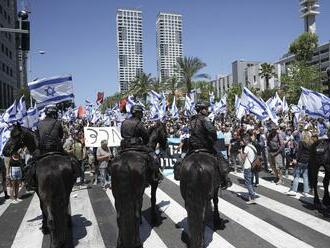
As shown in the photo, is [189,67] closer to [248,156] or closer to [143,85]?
[143,85]

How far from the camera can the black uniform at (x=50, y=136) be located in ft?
24.7

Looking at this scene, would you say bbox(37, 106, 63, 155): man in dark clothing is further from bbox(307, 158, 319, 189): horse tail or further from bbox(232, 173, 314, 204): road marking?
bbox(232, 173, 314, 204): road marking

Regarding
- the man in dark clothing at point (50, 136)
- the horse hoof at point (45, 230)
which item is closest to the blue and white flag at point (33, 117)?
the horse hoof at point (45, 230)

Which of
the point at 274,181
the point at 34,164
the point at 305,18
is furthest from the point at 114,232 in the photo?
the point at 305,18

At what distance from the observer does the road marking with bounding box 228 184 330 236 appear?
27.7 feet

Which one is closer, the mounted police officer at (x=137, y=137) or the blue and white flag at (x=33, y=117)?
the mounted police officer at (x=137, y=137)

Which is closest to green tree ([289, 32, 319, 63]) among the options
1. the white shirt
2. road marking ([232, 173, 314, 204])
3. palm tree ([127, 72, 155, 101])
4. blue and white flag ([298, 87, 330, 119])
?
palm tree ([127, 72, 155, 101])

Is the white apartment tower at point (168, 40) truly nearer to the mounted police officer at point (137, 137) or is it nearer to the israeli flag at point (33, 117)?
the israeli flag at point (33, 117)

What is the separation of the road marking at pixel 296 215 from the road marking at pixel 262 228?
759mm

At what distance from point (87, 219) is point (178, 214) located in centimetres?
221

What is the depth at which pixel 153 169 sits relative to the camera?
7.95 m

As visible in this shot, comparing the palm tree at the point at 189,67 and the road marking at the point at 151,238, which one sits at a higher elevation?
the palm tree at the point at 189,67

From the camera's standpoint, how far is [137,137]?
7.98 metres

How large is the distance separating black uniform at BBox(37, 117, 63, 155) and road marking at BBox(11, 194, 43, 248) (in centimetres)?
196
